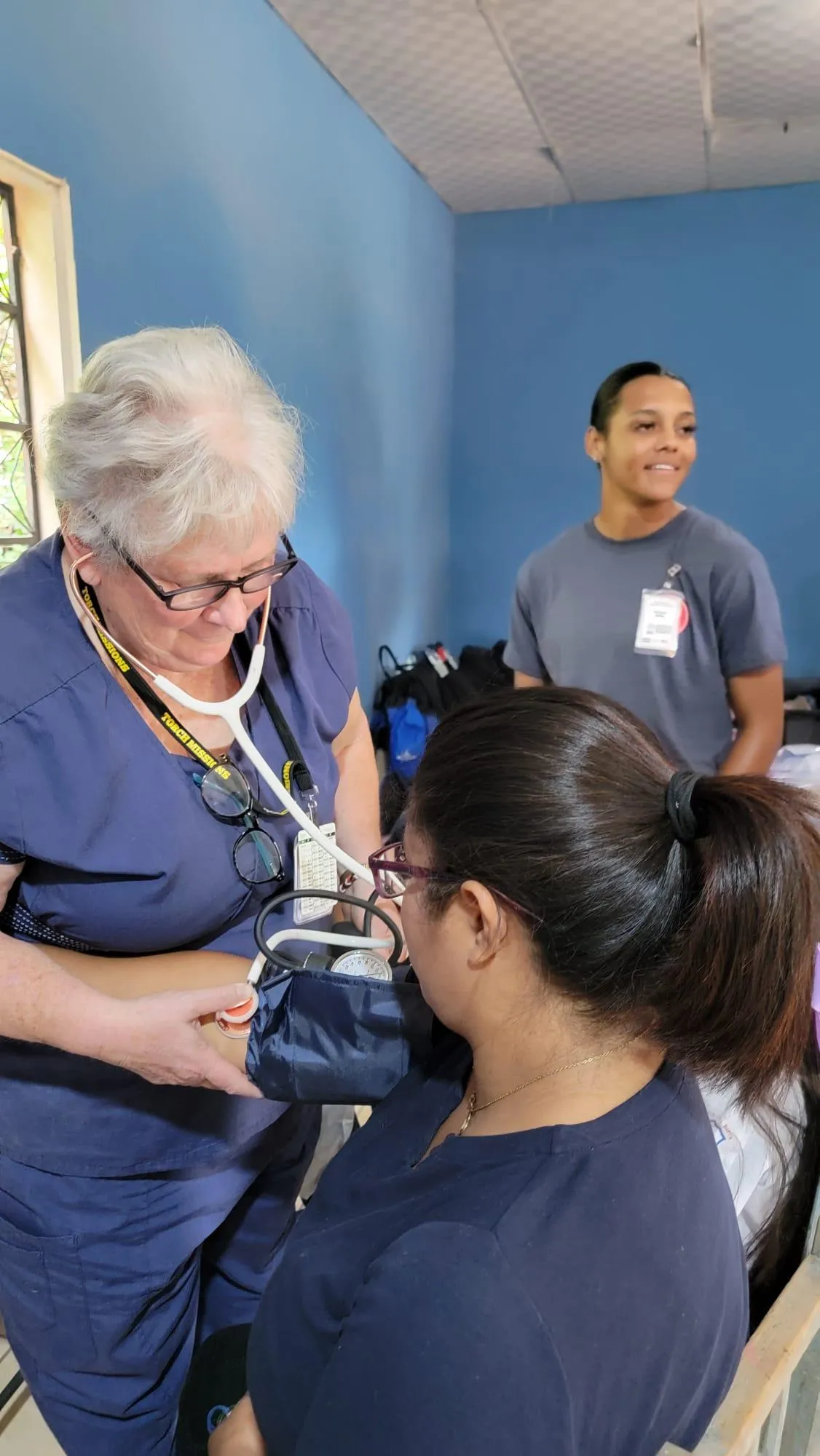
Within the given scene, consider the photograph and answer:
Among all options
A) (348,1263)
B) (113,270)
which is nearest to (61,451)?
(348,1263)

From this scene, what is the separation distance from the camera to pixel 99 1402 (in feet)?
3.32

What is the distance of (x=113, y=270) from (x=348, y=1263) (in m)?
1.73

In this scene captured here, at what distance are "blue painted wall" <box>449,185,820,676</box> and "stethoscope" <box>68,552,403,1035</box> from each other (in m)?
3.22

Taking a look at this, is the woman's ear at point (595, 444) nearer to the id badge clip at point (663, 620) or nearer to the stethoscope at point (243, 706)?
the id badge clip at point (663, 620)

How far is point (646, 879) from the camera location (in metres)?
0.65

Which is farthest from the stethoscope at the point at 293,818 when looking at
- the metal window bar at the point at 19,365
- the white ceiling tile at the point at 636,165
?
the white ceiling tile at the point at 636,165

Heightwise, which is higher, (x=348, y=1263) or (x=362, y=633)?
(x=362, y=633)

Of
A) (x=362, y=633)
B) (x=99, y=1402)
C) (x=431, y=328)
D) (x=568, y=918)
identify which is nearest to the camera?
(x=568, y=918)

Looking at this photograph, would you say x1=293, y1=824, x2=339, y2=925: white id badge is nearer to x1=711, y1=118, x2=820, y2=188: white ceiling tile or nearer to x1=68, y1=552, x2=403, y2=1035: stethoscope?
x1=68, y1=552, x2=403, y2=1035: stethoscope

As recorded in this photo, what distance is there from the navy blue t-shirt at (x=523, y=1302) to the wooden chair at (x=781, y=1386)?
0.02 m

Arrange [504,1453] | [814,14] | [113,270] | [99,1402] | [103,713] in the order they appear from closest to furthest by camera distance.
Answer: [504,1453], [103,713], [99,1402], [113,270], [814,14]

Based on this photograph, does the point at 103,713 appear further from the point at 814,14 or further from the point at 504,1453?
the point at 814,14

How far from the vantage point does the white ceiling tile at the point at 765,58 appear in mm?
2301

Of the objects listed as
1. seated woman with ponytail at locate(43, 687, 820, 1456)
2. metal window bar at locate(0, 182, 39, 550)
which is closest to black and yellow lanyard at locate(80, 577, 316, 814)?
seated woman with ponytail at locate(43, 687, 820, 1456)
